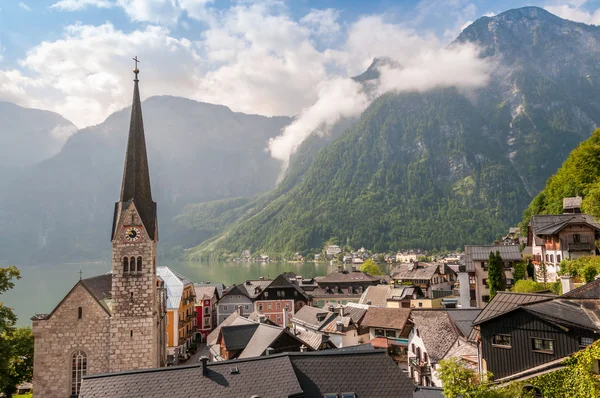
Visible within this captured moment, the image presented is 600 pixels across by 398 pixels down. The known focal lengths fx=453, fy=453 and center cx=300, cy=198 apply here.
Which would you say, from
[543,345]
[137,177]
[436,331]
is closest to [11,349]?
[137,177]

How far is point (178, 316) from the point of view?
53.2 metres

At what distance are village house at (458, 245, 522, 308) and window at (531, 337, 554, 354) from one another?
38.9m

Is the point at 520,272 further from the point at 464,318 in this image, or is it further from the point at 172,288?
the point at 172,288

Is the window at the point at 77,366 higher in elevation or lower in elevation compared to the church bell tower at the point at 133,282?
lower

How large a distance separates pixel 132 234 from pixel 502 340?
2253 cm

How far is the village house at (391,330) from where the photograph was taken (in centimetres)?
4538

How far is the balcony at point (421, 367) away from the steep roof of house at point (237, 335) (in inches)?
538

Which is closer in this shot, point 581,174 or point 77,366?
point 77,366

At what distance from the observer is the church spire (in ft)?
99.2

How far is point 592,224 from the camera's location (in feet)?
139

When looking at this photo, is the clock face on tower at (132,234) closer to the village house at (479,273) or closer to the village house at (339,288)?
the village house at (479,273)

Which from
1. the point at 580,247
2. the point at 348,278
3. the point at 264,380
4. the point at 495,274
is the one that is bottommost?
the point at 264,380

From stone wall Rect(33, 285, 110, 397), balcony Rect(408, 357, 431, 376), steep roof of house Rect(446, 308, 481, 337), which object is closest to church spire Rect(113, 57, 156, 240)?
stone wall Rect(33, 285, 110, 397)

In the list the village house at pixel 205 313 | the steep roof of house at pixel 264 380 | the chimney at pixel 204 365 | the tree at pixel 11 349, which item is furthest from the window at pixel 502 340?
the village house at pixel 205 313
